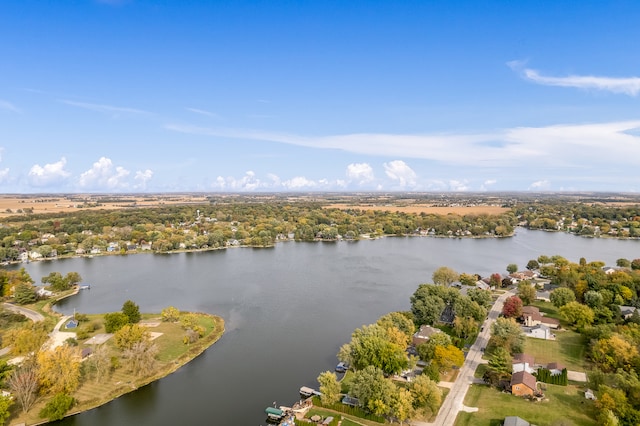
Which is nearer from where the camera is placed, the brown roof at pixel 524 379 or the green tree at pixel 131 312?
Result: the brown roof at pixel 524 379

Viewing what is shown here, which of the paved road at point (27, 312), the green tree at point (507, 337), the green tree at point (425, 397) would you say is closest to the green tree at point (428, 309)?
the green tree at point (507, 337)

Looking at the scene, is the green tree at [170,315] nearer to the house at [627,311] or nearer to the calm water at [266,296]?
the calm water at [266,296]

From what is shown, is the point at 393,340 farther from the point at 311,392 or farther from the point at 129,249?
the point at 129,249

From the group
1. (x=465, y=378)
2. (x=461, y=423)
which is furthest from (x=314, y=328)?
(x=461, y=423)

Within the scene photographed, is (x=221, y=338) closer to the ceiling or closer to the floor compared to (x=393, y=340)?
closer to the floor

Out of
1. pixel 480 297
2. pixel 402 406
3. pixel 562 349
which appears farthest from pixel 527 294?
pixel 402 406

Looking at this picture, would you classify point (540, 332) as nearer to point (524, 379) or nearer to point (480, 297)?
point (480, 297)

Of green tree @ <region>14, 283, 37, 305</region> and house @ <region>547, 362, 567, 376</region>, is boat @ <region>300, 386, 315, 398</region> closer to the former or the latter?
house @ <region>547, 362, 567, 376</region>

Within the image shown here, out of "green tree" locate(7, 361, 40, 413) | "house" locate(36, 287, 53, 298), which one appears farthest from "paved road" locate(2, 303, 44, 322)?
"green tree" locate(7, 361, 40, 413)
